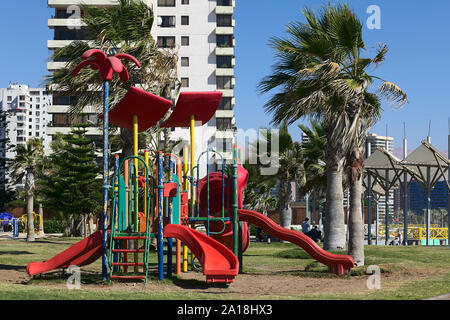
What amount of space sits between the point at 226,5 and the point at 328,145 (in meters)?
54.0

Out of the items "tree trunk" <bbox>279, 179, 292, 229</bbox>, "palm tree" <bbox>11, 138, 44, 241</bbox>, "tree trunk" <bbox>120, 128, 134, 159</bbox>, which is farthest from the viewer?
"palm tree" <bbox>11, 138, 44, 241</bbox>

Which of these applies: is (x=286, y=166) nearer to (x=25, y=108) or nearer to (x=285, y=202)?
(x=285, y=202)

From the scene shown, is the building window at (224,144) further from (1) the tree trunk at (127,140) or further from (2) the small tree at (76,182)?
(1) the tree trunk at (127,140)

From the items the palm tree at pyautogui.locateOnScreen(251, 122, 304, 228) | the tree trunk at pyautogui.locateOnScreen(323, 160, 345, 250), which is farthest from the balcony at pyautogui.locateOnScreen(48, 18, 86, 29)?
the tree trunk at pyautogui.locateOnScreen(323, 160, 345, 250)

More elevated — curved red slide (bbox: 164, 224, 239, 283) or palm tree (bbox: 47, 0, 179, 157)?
palm tree (bbox: 47, 0, 179, 157)

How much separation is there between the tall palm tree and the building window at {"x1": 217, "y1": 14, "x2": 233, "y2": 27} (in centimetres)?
5349

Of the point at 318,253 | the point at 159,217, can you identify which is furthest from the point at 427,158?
the point at 159,217

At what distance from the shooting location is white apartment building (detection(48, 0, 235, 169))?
2771 inches

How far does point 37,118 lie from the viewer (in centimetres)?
18150

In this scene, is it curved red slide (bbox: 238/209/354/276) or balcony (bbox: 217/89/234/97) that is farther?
balcony (bbox: 217/89/234/97)

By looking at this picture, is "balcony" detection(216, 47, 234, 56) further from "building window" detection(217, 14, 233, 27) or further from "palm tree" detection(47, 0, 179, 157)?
"palm tree" detection(47, 0, 179, 157)

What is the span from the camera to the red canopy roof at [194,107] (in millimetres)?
16328

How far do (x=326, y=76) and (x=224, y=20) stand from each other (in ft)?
181
